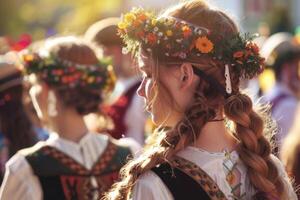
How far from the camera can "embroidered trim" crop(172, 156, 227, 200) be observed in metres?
2.49

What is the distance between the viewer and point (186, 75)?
2547 millimetres

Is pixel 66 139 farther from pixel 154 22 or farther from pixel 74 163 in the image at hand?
pixel 154 22

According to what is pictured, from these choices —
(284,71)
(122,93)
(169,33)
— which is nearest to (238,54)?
(169,33)

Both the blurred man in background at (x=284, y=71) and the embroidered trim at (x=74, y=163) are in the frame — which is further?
the blurred man in background at (x=284, y=71)

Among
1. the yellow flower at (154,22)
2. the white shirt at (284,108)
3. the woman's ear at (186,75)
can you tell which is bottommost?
the white shirt at (284,108)

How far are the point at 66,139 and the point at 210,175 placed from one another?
1263 mm

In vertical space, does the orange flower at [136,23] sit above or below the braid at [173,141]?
above

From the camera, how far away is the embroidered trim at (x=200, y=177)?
2.49 meters

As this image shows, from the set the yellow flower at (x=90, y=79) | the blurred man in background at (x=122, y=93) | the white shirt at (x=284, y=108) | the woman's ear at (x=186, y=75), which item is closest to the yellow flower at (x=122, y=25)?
the woman's ear at (x=186, y=75)

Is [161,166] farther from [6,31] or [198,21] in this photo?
[6,31]

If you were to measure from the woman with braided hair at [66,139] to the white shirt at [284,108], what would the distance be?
2.39m

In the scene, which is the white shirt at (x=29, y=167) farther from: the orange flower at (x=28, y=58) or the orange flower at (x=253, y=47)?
the orange flower at (x=253, y=47)

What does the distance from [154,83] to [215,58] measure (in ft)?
0.74

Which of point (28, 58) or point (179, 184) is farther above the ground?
point (28, 58)
